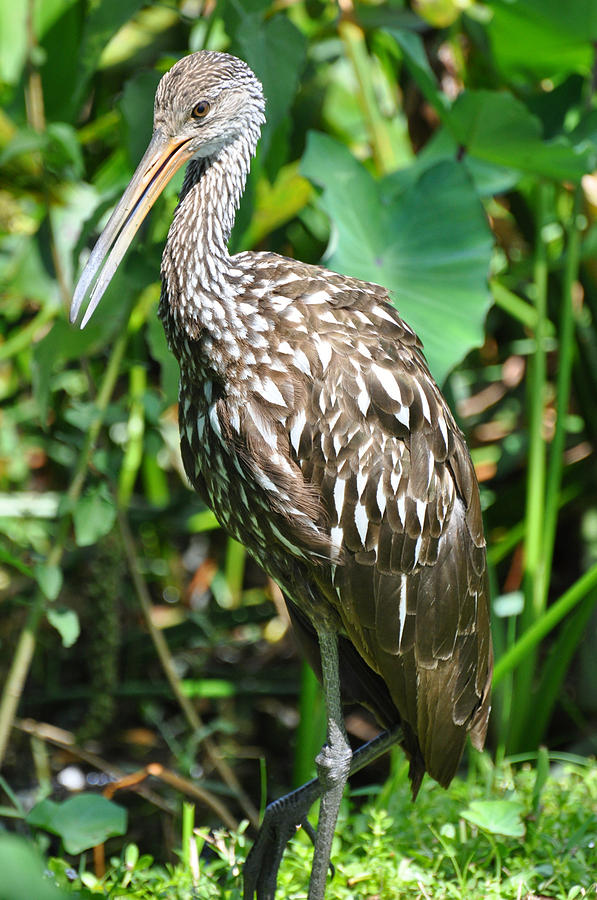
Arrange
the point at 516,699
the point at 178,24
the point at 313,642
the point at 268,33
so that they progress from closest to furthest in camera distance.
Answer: the point at 313,642 < the point at 268,33 < the point at 516,699 < the point at 178,24

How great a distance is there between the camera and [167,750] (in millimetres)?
4180

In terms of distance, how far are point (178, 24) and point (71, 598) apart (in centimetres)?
241

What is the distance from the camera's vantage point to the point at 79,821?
238cm

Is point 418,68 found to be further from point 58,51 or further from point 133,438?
point 133,438

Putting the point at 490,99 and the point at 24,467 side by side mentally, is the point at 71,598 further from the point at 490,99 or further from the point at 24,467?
the point at 490,99

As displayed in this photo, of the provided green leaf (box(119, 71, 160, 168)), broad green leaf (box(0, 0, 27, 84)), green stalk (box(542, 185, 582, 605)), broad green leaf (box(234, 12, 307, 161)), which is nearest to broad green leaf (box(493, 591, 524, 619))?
green stalk (box(542, 185, 582, 605))

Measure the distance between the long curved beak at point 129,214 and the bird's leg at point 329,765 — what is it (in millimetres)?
898

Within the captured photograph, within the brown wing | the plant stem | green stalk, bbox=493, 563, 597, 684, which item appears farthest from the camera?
the plant stem

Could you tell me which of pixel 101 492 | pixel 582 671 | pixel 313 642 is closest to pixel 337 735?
pixel 313 642

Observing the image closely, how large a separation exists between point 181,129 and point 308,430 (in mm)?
661

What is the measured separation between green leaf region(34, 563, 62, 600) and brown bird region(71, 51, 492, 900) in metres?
0.65

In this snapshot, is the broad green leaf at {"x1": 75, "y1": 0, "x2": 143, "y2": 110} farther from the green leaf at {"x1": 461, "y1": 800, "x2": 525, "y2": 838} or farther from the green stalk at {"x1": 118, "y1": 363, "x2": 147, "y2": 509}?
the green leaf at {"x1": 461, "y1": 800, "x2": 525, "y2": 838}

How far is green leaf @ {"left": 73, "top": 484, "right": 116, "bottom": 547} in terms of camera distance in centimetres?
266

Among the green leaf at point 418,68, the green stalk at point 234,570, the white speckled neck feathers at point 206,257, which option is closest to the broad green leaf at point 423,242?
the green leaf at point 418,68
